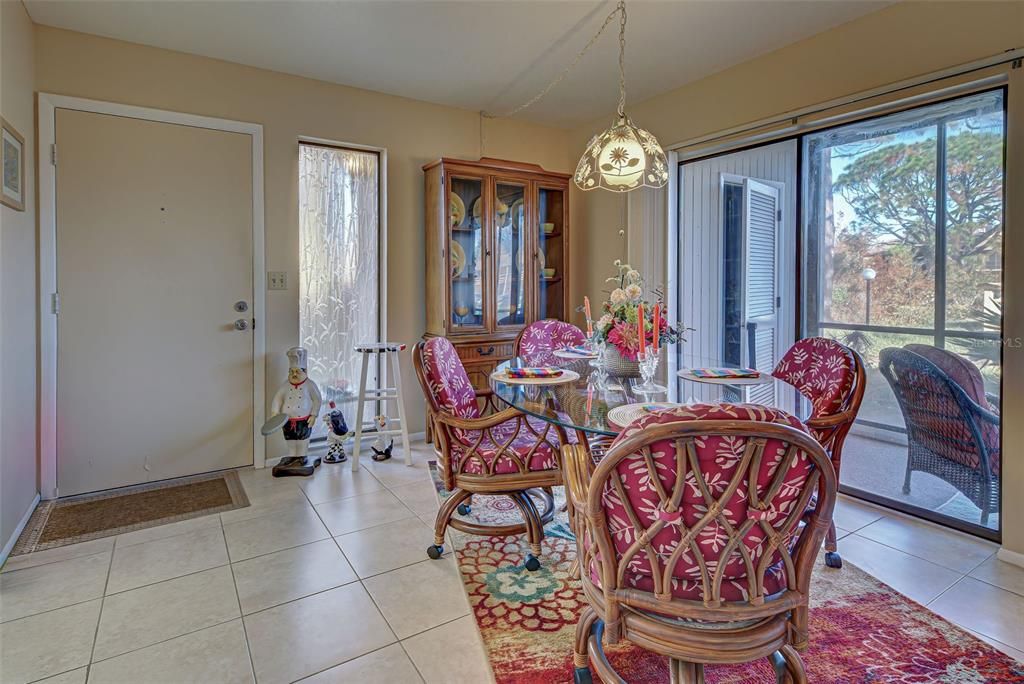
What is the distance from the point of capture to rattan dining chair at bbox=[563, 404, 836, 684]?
104cm

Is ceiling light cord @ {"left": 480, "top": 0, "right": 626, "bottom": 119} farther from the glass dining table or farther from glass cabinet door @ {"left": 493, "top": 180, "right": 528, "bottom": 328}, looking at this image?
the glass dining table

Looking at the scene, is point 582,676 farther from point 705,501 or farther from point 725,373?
point 725,373

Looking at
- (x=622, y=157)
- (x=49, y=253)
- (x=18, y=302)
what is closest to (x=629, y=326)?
(x=622, y=157)

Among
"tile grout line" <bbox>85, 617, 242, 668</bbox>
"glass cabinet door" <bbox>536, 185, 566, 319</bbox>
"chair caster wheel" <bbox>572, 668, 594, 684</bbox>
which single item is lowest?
"tile grout line" <bbox>85, 617, 242, 668</bbox>

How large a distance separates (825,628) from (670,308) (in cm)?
239

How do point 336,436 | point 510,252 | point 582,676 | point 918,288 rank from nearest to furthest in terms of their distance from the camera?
1. point 582,676
2. point 918,288
3. point 336,436
4. point 510,252

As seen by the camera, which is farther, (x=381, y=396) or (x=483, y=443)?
(x=381, y=396)

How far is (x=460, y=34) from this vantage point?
2838 mm

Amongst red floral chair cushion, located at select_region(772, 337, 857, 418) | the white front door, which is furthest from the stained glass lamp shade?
the white front door

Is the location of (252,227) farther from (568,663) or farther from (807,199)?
(807,199)

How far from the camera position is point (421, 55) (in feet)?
10.2

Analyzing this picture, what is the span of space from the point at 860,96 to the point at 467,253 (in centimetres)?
246

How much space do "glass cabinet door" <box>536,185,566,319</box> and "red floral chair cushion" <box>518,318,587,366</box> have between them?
976 mm

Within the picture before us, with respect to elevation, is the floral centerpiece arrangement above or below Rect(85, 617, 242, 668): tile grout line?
above
